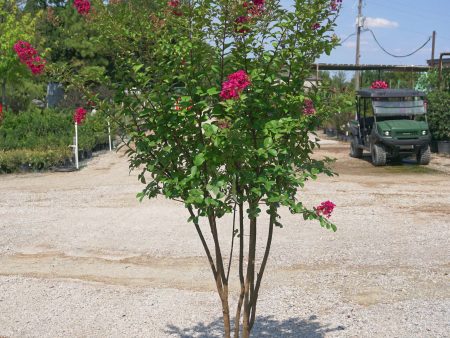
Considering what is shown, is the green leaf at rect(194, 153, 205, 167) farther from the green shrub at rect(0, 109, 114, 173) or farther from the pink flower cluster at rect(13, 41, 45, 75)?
the green shrub at rect(0, 109, 114, 173)

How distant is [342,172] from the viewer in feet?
49.6

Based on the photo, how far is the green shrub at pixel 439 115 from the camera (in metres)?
18.3

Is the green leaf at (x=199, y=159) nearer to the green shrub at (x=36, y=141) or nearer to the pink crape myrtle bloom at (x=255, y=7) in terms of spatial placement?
the pink crape myrtle bloom at (x=255, y=7)

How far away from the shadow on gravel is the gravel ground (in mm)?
15

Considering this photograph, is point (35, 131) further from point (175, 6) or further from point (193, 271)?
point (175, 6)

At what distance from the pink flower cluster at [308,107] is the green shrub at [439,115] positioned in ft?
53.2

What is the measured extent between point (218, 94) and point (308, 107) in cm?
47

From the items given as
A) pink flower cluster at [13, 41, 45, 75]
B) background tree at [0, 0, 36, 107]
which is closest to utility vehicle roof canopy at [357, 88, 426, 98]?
background tree at [0, 0, 36, 107]

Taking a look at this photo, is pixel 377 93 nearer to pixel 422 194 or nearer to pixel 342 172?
pixel 342 172

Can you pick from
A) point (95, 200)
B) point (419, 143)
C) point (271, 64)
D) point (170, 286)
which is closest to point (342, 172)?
point (419, 143)

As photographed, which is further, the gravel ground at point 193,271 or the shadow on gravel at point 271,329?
the gravel ground at point 193,271

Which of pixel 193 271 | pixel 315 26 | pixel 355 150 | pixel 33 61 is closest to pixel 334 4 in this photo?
pixel 315 26

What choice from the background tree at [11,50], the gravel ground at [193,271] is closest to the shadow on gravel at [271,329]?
the gravel ground at [193,271]

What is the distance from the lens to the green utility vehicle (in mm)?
15578
